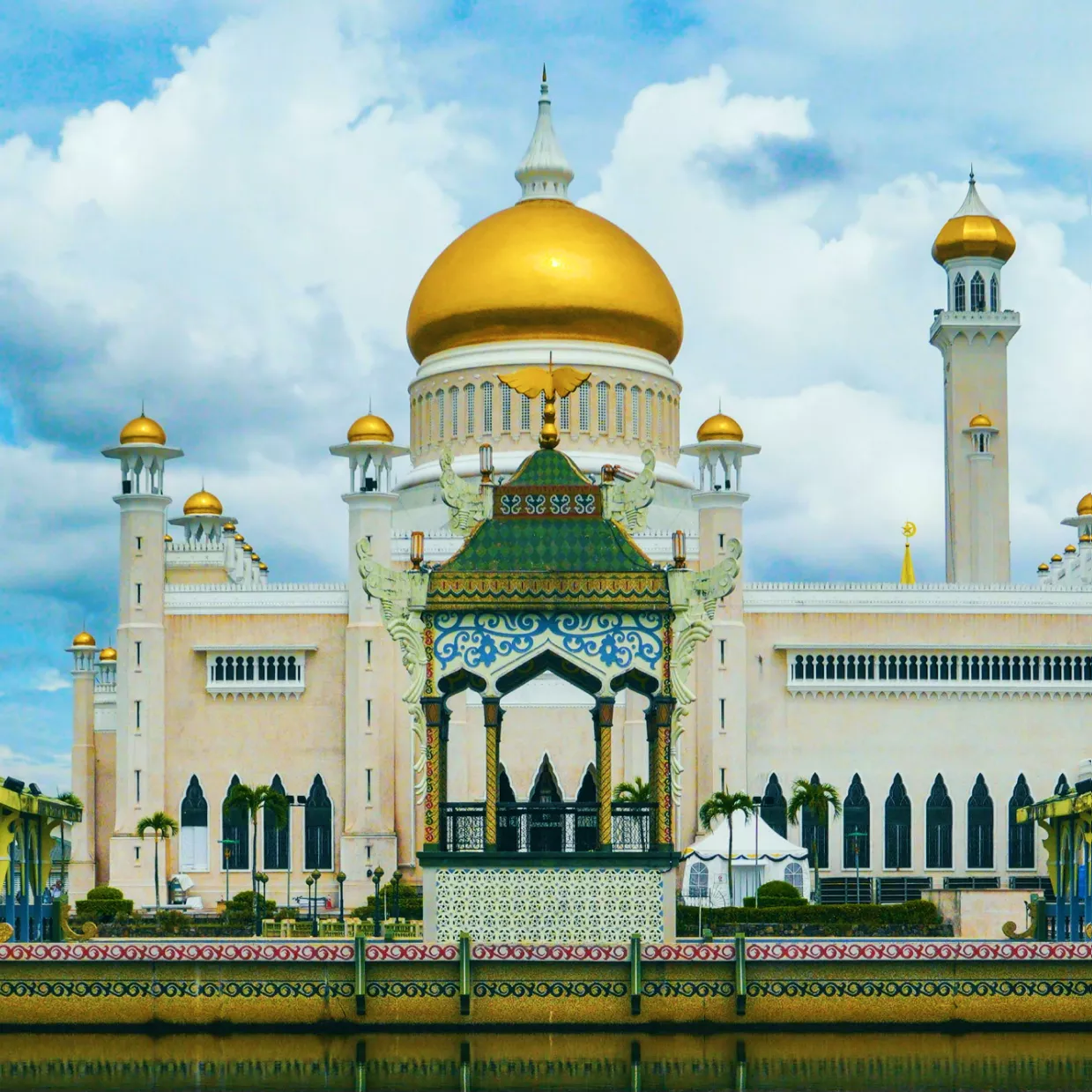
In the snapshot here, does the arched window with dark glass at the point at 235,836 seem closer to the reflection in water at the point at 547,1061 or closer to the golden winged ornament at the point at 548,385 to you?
the golden winged ornament at the point at 548,385

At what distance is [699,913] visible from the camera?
40.2 m

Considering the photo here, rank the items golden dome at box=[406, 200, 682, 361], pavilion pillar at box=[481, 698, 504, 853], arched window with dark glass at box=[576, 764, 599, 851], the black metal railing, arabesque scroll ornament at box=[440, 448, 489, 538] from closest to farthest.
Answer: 1. pavilion pillar at box=[481, 698, 504, 853]
2. the black metal railing
3. arabesque scroll ornament at box=[440, 448, 489, 538]
4. arched window with dark glass at box=[576, 764, 599, 851]
5. golden dome at box=[406, 200, 682, 361]

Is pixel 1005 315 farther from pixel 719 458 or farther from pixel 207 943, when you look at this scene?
pixel 207 943

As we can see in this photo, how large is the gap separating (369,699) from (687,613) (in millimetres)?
27659

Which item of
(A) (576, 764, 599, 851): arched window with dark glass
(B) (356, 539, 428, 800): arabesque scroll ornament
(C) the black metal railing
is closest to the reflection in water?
(C) the black metal railing

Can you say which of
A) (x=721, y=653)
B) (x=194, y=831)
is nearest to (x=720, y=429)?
(x=721, y=653)

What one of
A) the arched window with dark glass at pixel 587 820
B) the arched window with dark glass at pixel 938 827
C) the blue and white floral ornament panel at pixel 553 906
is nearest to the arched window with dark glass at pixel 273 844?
the arched window with dark glass at pixel 587 820

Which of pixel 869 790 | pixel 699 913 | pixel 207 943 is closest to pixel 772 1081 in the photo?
pixel 207 943

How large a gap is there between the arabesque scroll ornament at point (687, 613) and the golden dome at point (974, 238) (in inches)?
1345

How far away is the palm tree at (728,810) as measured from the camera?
46375mm

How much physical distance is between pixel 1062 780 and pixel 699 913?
1815 centimetres

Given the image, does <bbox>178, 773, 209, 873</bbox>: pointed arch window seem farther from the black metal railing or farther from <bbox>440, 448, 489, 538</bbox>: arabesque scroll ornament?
the black metal railing

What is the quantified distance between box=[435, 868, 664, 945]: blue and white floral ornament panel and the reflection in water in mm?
1478

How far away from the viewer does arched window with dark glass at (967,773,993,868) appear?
5562 centimetres
